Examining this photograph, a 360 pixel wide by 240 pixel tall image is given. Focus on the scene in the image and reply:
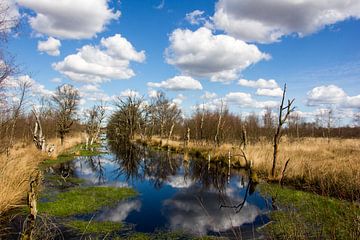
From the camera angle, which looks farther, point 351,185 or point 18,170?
point 351,185

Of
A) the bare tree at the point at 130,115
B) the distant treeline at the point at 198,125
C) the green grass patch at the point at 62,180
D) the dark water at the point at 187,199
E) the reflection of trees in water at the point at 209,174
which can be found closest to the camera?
the dark water at the point at 187,199

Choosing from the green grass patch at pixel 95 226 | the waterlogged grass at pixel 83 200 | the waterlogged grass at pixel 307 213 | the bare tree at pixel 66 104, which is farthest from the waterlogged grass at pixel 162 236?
the bare tree at pixel 66 104

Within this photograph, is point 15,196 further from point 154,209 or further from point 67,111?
point 67,111

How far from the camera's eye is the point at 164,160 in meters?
29.5

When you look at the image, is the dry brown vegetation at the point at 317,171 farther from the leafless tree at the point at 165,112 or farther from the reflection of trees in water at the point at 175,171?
the leafless tree at the point at 165,112

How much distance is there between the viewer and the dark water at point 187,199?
34.9ft

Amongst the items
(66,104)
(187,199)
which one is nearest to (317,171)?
(187,199)

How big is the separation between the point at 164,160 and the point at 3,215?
20000mm

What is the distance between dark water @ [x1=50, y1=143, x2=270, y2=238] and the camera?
10.6m

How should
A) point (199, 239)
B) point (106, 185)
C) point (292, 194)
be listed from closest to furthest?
point (199, 239), point (292, 194), point (106, 185)

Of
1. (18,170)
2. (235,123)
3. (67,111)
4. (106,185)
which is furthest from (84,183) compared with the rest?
(67,111)

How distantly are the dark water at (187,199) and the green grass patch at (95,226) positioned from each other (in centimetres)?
60

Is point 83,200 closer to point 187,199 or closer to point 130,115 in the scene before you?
point 187,199

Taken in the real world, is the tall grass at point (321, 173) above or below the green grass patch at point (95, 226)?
above
